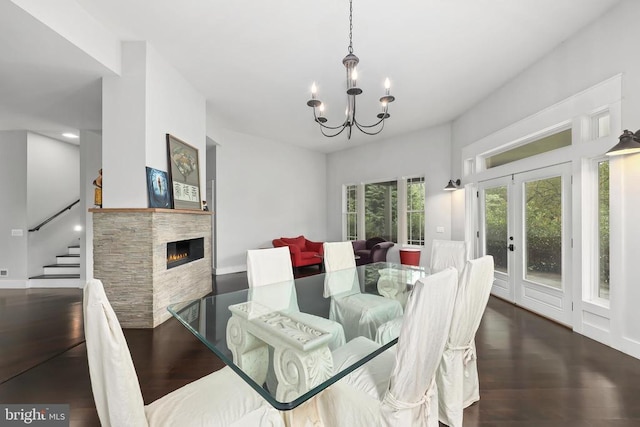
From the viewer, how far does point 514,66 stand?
142 inches

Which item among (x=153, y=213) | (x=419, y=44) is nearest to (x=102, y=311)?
(x=153, y=213)

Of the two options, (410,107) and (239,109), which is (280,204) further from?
(410,107)

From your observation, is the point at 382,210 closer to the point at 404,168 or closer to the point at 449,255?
the point at 404,168

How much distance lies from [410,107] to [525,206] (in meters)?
2.45

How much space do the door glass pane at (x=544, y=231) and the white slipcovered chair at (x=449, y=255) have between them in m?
1.40

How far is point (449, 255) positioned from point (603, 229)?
61.7 inches

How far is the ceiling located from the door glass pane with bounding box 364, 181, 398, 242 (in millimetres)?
2726

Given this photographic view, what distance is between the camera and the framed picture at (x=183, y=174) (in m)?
3.58

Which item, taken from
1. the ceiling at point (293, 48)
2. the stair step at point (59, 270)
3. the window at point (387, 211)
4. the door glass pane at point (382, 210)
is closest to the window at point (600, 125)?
the ceiling at point (293, 48)

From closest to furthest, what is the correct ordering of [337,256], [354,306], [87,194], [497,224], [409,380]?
[409,380], [354,306], [337,256], [497,224], [87,194]

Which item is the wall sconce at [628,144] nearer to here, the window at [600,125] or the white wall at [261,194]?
the window at [600,125]

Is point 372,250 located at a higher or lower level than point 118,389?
lower

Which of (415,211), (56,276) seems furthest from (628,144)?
(56,276)

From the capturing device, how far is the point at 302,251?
22.4 feet
